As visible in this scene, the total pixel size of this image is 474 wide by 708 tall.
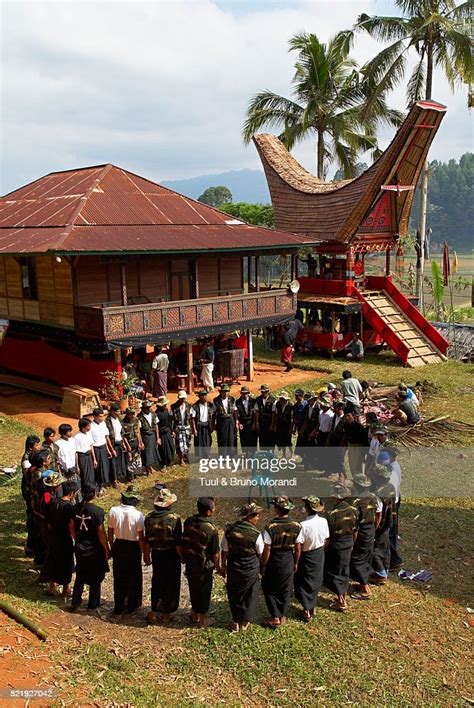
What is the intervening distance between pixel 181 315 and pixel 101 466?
330 inches

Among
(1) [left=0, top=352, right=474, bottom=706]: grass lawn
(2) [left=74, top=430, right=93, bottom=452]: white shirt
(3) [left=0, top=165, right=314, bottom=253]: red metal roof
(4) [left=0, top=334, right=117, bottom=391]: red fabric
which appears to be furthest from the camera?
(4) [left=0, top=334, right=117, bottom=391]: red fabric

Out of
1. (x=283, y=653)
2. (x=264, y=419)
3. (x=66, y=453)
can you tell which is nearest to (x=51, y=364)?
(x=264, y=419)

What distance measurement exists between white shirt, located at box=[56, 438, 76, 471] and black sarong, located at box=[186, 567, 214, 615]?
3305 mm

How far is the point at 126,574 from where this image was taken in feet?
24.5

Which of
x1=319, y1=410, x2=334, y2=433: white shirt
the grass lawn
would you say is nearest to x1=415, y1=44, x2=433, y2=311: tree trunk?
x1=319, y1=410, x2=334, y2=433: white shirt

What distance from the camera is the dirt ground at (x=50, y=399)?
16781 millimetres

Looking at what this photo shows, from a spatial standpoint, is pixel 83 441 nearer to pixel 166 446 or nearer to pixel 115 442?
pixel 115 442

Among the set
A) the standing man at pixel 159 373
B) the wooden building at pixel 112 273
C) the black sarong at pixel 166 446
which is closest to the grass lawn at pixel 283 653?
the black sarong at pixel 166 446

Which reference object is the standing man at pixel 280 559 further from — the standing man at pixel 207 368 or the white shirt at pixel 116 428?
the standing man at pixel 207 368

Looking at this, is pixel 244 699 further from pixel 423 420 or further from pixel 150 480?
pixel 423 420

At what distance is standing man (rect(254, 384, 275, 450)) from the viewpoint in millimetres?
12094

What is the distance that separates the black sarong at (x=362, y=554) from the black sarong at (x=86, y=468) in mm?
4719

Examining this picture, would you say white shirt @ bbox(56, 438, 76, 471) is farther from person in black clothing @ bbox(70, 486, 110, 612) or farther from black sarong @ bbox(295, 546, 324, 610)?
black sarong @ bbox(295, 546, 324, 610)

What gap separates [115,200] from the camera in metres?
20.2
